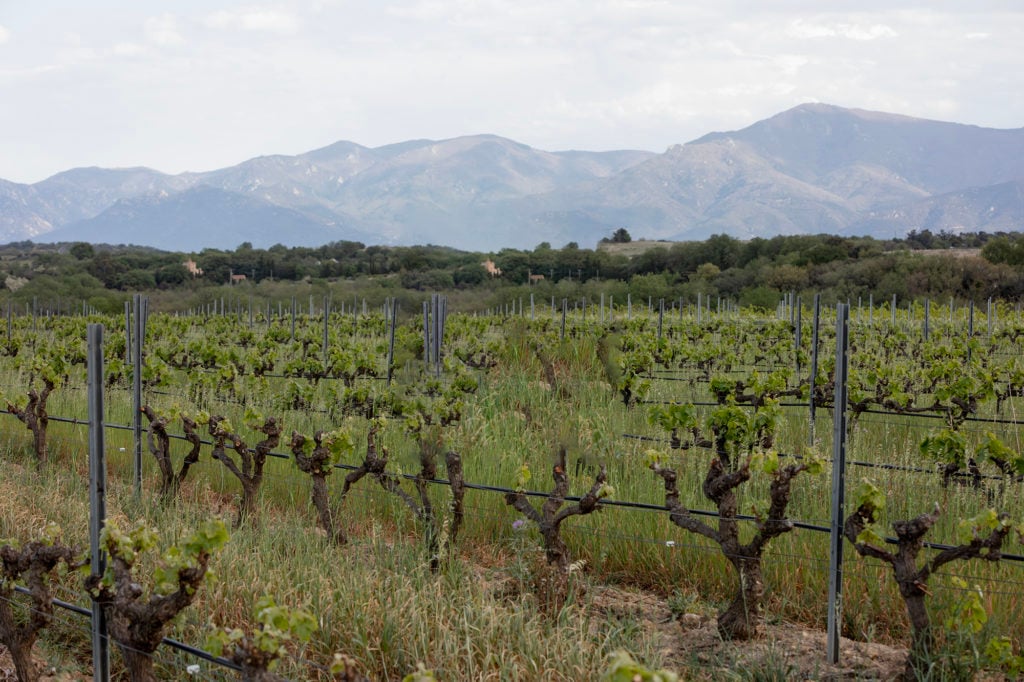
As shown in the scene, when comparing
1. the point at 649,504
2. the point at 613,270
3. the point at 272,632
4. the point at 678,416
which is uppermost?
the point at 613,270

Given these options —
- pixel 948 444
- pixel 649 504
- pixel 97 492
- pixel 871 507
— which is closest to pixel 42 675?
pixel 97 492

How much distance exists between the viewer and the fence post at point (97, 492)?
13.3ft

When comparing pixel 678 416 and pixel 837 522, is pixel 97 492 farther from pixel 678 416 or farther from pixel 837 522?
pixel 678 416

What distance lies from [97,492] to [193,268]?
66754 mm

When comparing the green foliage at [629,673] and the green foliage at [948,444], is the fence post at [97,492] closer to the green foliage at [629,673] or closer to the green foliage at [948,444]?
the green foliage at [629,673]

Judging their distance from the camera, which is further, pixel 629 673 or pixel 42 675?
pixel 42 675

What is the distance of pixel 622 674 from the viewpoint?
2.28m

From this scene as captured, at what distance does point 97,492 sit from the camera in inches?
168

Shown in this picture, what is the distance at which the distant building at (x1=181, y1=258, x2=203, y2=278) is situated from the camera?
6646 cm

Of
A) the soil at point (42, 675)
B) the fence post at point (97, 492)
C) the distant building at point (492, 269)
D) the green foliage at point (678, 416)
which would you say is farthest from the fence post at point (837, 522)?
the distant building at point (492, 269)

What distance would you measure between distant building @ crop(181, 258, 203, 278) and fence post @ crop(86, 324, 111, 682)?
2552 inches

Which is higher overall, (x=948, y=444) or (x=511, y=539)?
(x=948, y=444)

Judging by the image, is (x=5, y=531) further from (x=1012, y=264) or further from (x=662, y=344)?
(x=1012, y=264)

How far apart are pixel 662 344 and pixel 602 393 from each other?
11.2ft
